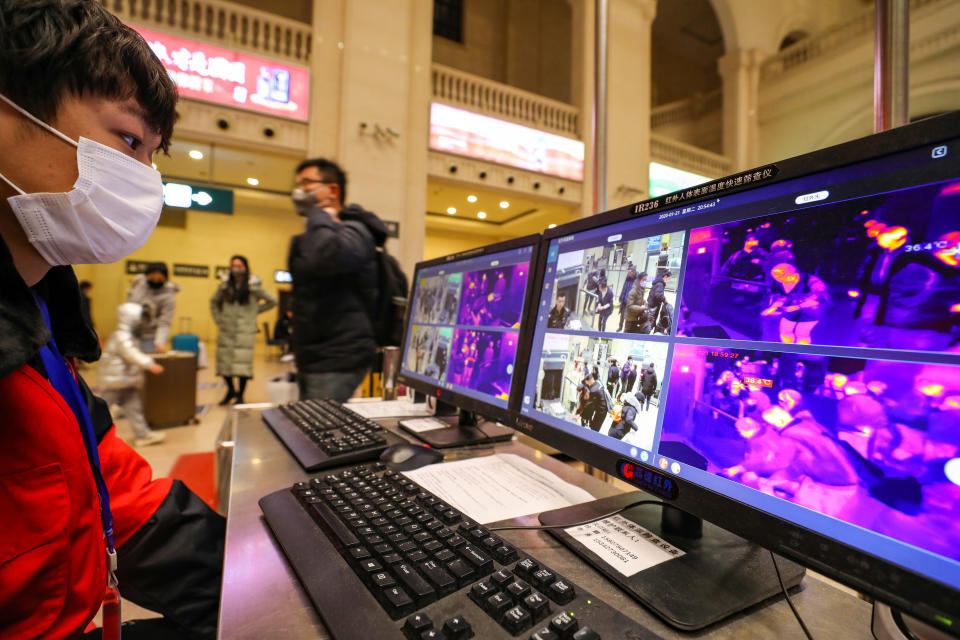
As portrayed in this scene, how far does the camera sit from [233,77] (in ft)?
14.4

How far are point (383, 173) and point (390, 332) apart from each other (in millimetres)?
3329

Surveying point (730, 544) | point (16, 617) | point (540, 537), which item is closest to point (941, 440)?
point (730, 544)

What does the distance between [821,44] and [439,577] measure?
32.2 ft

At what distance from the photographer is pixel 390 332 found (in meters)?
2.02

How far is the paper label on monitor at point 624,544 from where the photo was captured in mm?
520

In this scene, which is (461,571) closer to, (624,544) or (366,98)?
(624,544)

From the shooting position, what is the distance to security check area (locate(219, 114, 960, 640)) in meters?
0.35

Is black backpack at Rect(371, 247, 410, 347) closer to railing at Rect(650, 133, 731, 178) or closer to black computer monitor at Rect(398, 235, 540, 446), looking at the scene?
black computer monitor at Rect(398, 235, 540, 446)

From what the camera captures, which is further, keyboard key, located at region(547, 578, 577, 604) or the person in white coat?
the person in white coat

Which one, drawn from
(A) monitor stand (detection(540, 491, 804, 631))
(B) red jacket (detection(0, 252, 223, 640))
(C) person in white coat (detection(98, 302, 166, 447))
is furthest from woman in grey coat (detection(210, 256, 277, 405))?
(A) monitor stand (detection(540, 491, 804, 631))

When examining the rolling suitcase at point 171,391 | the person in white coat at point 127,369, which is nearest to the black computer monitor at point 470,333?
the person in white coat at point 127,369

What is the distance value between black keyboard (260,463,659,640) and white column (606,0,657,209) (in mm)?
6444

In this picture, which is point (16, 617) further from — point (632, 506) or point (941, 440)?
point (941, 440)

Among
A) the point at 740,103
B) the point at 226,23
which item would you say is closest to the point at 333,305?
the point at 226,23
